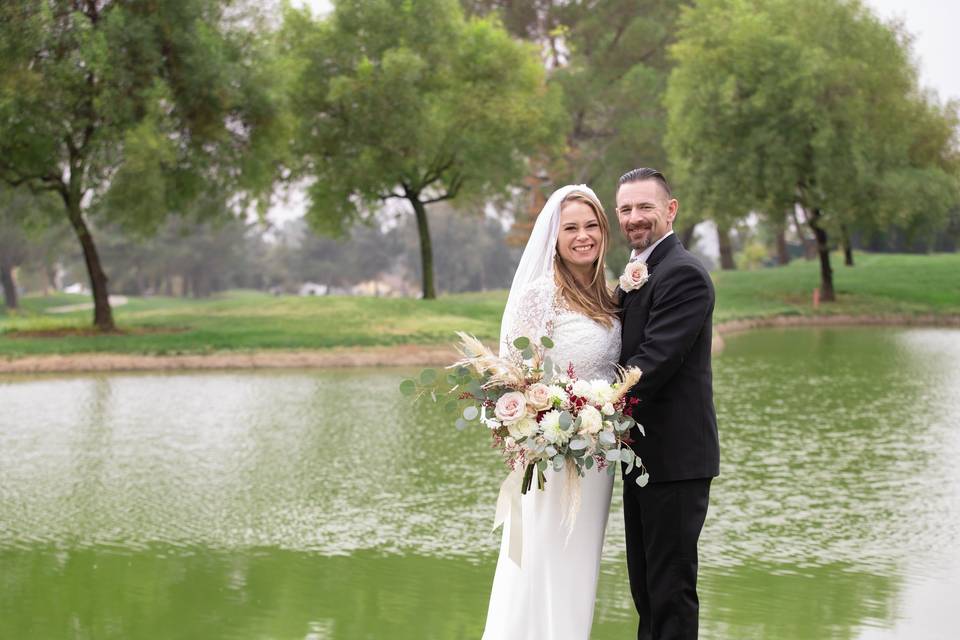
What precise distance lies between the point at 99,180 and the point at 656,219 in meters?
26.8

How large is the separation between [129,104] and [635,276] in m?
24.9

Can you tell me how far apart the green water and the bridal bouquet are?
7.04ft

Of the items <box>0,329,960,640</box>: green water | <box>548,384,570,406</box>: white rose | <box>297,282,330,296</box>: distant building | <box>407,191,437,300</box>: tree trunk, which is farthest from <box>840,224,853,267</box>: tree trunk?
<box>548,384,570,406</box>: white rose

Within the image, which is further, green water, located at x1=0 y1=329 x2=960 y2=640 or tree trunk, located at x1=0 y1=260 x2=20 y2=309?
tree trunk, located at x1=0 y1=260 x2=20 y2=309

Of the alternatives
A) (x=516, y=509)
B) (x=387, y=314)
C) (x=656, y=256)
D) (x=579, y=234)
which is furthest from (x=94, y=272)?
(x=656, y=256)

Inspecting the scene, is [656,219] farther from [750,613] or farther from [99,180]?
[99,180]

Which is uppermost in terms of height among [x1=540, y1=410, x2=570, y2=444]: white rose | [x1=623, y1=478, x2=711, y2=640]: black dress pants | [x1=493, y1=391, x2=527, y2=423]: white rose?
[x1=493, y1=391, x2=527, y2=423]: white rose

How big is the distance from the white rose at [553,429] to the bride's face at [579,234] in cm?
78

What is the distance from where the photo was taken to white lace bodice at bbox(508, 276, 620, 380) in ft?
16.2

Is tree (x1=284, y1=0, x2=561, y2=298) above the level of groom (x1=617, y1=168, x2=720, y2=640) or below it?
above

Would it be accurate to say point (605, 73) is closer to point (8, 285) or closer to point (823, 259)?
point (823, 259)

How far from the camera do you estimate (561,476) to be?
5.03 metres

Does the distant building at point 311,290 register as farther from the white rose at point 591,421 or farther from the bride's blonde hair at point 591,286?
the white rose at point 591,421

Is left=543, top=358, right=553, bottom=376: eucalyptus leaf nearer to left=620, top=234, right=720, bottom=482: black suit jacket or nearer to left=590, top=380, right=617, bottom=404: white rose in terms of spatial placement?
left=590, top=380, right=617, bottom=404: white rose
